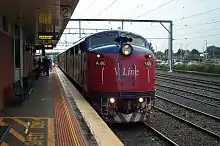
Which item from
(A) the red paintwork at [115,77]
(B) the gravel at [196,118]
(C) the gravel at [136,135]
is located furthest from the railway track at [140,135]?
(B) the gravel at [196,118]

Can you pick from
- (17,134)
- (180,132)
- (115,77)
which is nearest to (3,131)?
(17,134)

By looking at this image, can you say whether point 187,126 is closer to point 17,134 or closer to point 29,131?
point 29,131

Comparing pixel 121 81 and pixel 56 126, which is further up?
pixel 121 81

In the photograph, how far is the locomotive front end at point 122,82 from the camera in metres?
9.92

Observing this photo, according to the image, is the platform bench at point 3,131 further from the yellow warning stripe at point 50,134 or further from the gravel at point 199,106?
the gravel at point 199,106

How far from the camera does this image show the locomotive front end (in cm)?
992

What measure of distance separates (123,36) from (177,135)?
3457 mm

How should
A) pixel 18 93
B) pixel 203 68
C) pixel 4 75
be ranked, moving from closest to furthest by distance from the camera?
1. pixel 4 75
2. pixel 18 93
3. pixel 203 68

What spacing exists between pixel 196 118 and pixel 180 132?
239cm

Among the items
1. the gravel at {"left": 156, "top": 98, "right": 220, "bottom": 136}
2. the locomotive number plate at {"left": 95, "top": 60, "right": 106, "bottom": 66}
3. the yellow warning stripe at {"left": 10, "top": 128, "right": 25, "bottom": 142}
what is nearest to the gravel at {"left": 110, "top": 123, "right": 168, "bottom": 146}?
the gravel at {"left": 156, "top": 98, "right": 220, "bottom": 136}

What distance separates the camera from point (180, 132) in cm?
992

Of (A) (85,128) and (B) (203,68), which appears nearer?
(A) (85,128)

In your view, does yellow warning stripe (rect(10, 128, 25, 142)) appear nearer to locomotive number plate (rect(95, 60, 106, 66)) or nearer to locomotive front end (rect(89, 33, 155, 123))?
locomotive front end (rect(89, 33, 155, 123))

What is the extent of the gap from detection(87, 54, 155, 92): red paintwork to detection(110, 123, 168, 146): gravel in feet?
3.98
